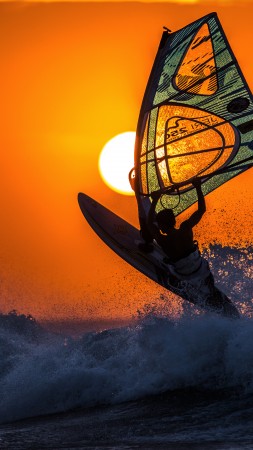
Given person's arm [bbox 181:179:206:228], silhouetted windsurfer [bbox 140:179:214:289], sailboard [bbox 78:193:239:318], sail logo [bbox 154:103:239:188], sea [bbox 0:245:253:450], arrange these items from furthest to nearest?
sail logo [bbox 154:103:239:188] < sailboard [bbox 78:193:239:318] < silhouetted windsurfer [bbox 140:179:214:289] < person's arm [bbox 181:179:206:228] < sea [bbox 0:245:253:450]

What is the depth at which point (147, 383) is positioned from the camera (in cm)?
1054

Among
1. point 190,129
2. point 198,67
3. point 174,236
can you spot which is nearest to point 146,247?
point 174,236

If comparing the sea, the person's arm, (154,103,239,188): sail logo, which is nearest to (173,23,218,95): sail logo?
(154,103,239,188): sail logo

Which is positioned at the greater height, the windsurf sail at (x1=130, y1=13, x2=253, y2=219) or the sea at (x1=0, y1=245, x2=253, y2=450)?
the windsurf sail at (x1=130, y1=13, x2=253, y2=219)

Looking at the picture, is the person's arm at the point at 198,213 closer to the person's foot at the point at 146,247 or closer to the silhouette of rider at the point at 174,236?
the silhouette of rider at the point at 174,236

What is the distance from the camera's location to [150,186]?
12820 mm

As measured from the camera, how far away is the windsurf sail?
Result: 1192cm

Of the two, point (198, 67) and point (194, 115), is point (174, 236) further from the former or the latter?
point (198, 67)

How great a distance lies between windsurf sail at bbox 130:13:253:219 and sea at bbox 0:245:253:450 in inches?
71.6

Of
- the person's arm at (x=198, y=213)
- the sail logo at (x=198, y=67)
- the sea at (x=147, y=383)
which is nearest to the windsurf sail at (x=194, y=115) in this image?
the sail logo at (x=198, y=67)

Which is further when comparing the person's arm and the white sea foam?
the person's arm

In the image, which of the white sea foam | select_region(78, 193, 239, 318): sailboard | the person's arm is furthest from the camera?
select_region(78, 193, 239, 318): sailboard

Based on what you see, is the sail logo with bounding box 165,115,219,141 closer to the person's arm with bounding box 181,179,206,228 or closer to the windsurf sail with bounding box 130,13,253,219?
the windsurf sail with bounding box 130,13,253,219

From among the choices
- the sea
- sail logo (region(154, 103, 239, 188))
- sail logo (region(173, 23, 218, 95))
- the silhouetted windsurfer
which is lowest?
the sea
